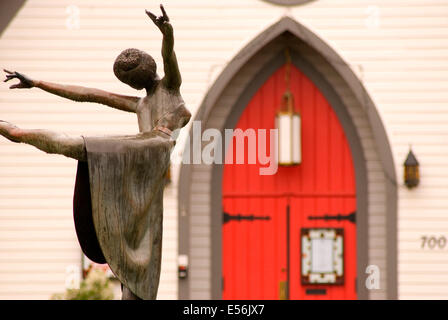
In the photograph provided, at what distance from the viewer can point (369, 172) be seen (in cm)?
876

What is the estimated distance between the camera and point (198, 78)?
8484mm

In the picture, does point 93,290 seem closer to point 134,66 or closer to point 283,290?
point 283,290

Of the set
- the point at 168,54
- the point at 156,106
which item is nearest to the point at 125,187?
the point at 156,106

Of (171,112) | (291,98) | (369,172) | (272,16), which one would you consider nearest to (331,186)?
(369,172)

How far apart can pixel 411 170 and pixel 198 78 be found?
222cm

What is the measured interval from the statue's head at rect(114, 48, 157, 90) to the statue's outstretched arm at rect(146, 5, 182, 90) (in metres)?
0.06

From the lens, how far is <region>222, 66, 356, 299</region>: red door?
8750 mm

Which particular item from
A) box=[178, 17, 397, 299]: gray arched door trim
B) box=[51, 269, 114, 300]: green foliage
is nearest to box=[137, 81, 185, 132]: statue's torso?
box=[51, 269, 114, 300]: green foliage

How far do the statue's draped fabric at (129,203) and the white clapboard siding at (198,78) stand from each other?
5.49 meters

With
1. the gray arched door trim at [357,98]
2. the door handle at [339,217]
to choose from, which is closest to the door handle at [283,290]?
the door handle at [339,217]

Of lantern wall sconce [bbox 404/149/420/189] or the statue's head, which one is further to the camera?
lantern wall sconce [bbox 404/149/420/189]

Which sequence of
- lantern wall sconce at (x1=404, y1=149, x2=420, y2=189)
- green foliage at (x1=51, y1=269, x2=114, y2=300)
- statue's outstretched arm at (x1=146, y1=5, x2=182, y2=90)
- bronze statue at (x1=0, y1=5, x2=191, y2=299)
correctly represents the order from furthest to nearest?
1. lantern wall sconce at (x1=404, y1=149, x2=420, y2=189)
2. green foliage at (x1=51, y1=269, x2=114, y2=300)
3. statue's outstretched arm at (x1=146, y1=5, x2=182, y2=90)
4. bronze statue at (x1=0, y1=5, x2=191, y2=299)

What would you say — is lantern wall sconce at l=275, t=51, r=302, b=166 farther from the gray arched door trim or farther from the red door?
the gray arched door trim

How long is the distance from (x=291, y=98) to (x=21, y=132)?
6089 millimetres
